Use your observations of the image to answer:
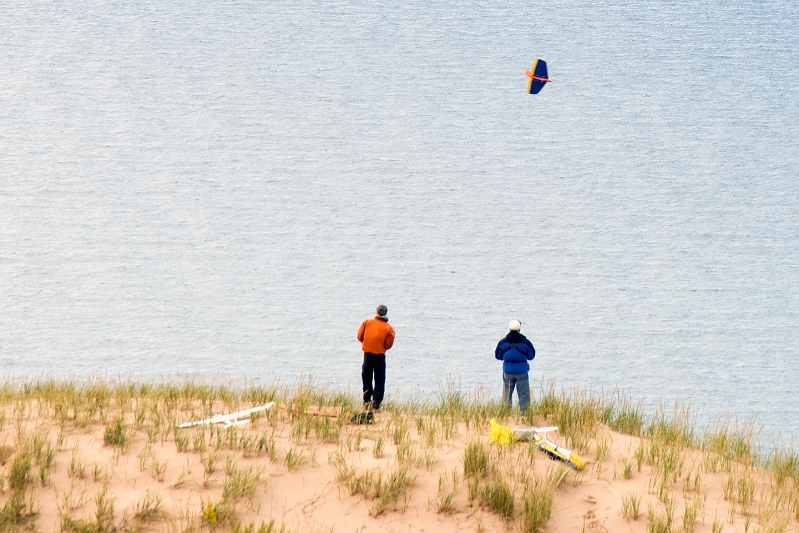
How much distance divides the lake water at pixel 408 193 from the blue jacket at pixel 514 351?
3559 millimetres

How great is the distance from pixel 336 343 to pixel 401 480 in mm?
6126

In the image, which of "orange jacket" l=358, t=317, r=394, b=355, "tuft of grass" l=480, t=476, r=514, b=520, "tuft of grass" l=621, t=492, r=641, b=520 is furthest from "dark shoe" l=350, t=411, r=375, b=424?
"tuft of grass" l=621, t=492, r=641, b=520

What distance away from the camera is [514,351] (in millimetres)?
7508

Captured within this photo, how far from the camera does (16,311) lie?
39.4ft

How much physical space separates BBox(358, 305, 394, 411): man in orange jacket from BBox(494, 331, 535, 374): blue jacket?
1128 millimetres

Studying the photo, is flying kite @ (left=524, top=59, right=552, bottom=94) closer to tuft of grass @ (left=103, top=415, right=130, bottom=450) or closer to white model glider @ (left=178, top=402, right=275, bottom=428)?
white model glider @ (left=178, top=402, right=275, bottom=428)

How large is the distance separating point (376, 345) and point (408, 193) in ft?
20.9

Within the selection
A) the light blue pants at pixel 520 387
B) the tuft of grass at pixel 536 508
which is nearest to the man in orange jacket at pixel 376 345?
the light blue pants at pixel 520 387

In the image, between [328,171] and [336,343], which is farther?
[328,171]

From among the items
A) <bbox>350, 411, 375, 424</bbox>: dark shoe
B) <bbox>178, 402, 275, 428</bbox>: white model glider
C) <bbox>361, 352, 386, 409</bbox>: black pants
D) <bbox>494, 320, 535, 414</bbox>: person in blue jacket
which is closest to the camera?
<bbox>178, 402, 275, 428</bbox>: white model glider

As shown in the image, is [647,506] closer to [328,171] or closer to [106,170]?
[328,171]

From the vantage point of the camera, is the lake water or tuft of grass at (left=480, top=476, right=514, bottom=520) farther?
the lake water

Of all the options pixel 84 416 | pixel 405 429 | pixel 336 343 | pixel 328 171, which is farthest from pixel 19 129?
pixel 405 429

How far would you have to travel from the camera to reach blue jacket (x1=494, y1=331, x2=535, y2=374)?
7.52 metres
